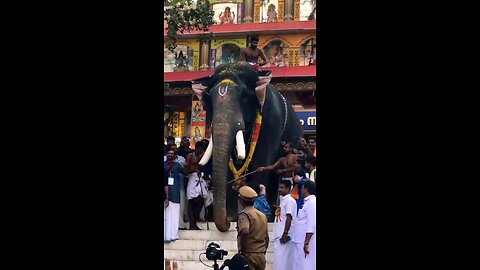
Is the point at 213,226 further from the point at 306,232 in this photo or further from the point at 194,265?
the point at 306,232

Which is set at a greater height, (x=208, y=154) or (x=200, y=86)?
(x=200, y=86)

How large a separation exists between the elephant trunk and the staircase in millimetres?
89

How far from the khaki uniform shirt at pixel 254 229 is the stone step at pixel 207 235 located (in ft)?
0.71

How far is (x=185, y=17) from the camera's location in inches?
274

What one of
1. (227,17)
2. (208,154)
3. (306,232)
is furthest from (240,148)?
(227,17)

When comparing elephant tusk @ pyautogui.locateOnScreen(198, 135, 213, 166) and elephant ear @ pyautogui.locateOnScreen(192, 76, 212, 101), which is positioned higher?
elephant ear @ pyautogui.locateOnScreen(192, 76, 212, 101)

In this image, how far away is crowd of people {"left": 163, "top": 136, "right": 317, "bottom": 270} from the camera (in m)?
6.39

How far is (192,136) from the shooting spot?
6.90m

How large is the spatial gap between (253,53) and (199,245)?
1.61 meters

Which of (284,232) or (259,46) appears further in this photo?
(259,46)

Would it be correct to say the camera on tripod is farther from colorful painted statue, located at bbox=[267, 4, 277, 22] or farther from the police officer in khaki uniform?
colorful painted statue, located at bbox=[267, 4, 277, 22]

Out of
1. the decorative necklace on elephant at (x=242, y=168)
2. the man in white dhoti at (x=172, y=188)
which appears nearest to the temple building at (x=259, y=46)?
the man in white dhoti at (x=172, y=188)

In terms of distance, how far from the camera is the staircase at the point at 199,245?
6.55 meters

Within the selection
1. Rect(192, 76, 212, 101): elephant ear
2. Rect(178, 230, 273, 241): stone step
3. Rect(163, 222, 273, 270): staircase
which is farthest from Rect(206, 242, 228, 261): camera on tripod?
Rect(192, 76, 212, 101): elephant ear
